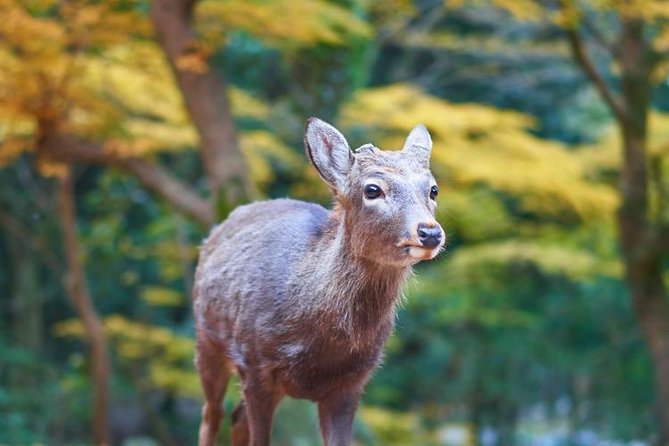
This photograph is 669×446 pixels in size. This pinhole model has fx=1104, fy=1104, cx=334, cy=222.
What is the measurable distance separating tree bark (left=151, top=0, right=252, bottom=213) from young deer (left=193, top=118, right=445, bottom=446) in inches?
171

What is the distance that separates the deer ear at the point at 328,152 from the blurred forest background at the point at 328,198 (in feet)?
15.5

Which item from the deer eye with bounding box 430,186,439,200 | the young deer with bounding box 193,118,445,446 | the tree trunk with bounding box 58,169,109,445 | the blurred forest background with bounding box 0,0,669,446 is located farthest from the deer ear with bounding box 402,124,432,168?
the tree trunk with bounding box 58,169,109,445

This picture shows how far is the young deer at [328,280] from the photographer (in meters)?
3.84

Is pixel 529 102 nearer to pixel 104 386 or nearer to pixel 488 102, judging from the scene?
pixel 488 102

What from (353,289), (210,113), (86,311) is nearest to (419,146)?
(353,289)

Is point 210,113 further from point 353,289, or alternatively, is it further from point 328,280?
point 353,289

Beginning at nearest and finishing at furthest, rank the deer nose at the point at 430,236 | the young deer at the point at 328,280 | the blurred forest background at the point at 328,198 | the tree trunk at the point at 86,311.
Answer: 1. the deer nose at the point at 430,236
2. the young deer at the point at 328,280
3. the blurred forest background at the point at 328,198
4. the tree trunk at the point at 86,311

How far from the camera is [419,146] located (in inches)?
164

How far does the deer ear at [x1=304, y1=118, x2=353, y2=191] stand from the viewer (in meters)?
3.99

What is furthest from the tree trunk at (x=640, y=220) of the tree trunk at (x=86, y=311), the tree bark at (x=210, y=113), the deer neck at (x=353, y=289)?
the deer neck at (x=353, y=289)

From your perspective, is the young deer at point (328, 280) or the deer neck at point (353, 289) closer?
the young deer at point (328, 280)

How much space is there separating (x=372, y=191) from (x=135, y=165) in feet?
21.8

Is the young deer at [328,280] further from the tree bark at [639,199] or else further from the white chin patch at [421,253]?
the tree bark at [639,199]

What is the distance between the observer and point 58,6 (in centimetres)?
983
